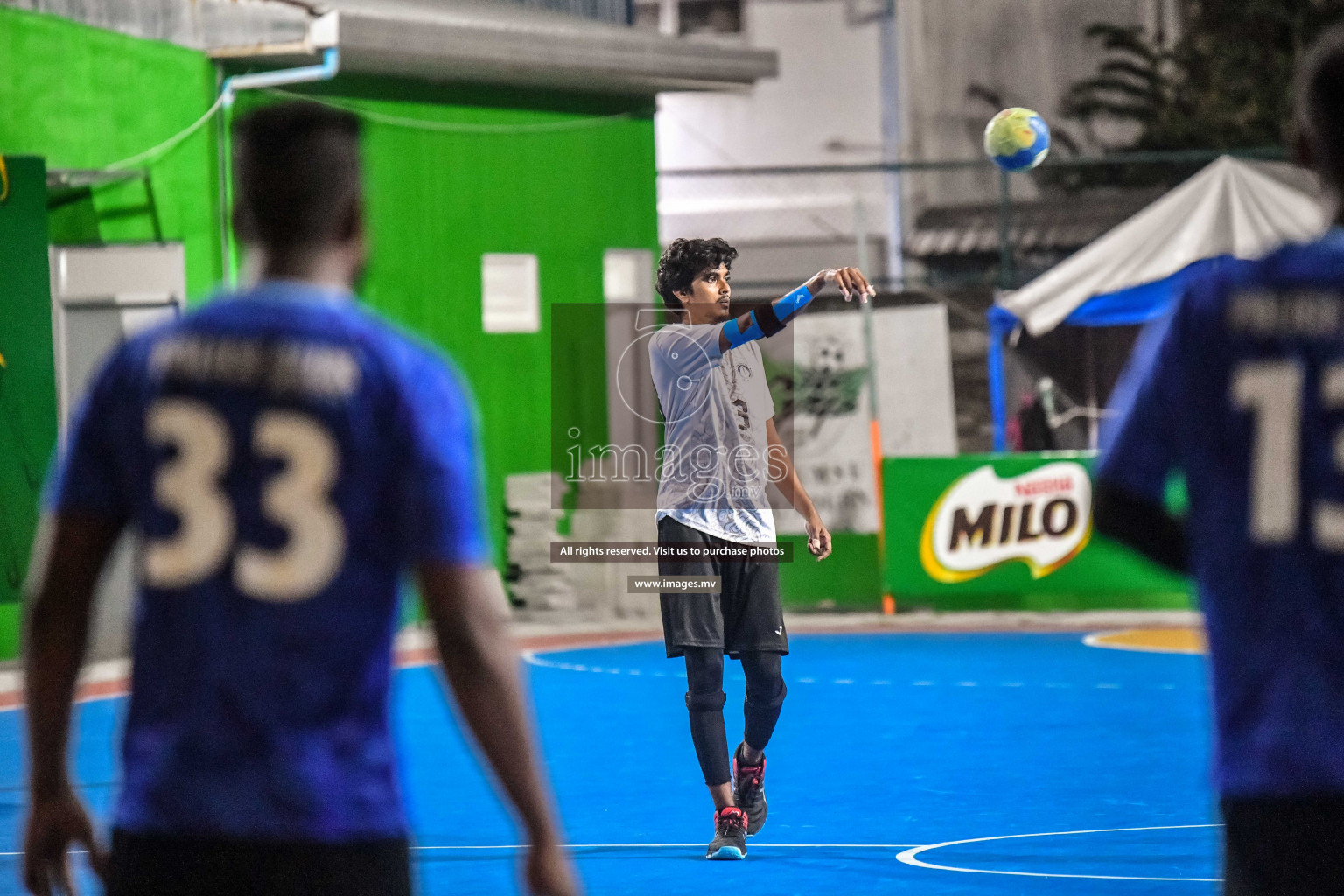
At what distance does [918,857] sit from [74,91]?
11.2 metres

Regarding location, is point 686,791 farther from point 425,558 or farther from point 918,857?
point 425,558

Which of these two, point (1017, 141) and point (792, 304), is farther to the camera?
point (1017, 141)

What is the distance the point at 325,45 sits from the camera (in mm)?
16922

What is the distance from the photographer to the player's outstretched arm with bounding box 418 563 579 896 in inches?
103

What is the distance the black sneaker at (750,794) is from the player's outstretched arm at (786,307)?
159 centimetres

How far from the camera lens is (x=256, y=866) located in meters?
2.60

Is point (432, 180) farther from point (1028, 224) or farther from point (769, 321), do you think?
point (1028, 224)

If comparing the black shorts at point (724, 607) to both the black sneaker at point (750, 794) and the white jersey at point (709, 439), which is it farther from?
the black sneaker at point (750, 794)

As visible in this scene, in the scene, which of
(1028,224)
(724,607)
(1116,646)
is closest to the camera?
(724,607)

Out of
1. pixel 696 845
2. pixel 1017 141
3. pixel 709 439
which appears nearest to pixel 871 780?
pixel 696 845

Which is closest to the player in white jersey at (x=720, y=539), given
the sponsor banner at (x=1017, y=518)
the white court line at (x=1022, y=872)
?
the white court line at (x=1022, y=872)

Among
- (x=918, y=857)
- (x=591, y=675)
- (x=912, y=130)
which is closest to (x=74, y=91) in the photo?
(x=591, y=675)

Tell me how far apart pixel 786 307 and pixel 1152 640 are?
988 centimetres

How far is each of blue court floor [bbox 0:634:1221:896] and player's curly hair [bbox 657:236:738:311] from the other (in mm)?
2202
